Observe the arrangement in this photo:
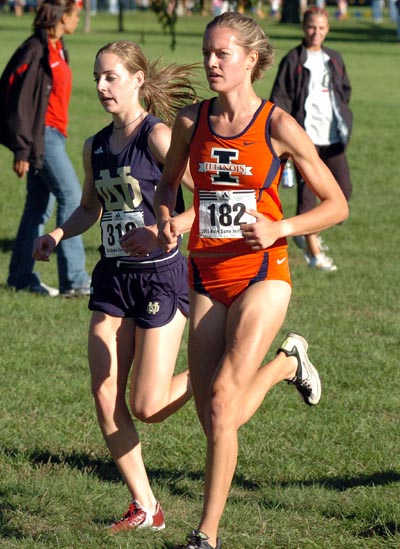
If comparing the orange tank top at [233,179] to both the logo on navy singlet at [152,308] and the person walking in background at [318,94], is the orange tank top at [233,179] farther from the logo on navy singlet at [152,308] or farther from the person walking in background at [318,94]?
the person walking in background at [318,94]

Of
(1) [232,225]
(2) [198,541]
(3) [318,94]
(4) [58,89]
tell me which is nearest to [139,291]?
(1) [232,225]

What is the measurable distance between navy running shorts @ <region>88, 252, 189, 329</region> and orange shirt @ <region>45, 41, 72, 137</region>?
501 cm

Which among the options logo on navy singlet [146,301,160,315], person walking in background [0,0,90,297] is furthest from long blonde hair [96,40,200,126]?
person walking in background [0,0,90,297]

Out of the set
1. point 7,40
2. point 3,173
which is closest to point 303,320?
point 3,173

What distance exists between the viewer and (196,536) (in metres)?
4.80

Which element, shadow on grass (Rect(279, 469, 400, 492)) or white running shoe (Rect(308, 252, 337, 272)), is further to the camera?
white running shoe (Rect(308, 252, 337, 272))

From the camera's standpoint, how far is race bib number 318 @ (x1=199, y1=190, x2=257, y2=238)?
4.88 metres

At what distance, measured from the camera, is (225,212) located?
193 inches

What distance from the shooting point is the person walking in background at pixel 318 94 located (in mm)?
11281

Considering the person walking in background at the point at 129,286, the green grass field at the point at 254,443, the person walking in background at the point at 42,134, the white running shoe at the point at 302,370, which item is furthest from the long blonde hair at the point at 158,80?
the person walking in background at the point at 42,134

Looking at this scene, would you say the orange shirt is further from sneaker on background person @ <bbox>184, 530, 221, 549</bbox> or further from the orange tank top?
sneaker on background person @ <bbox>184, 530, 221, 549</bbox>

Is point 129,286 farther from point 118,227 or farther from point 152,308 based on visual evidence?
point 118,227

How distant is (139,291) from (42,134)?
491cm

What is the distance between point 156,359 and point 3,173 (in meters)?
12.7
